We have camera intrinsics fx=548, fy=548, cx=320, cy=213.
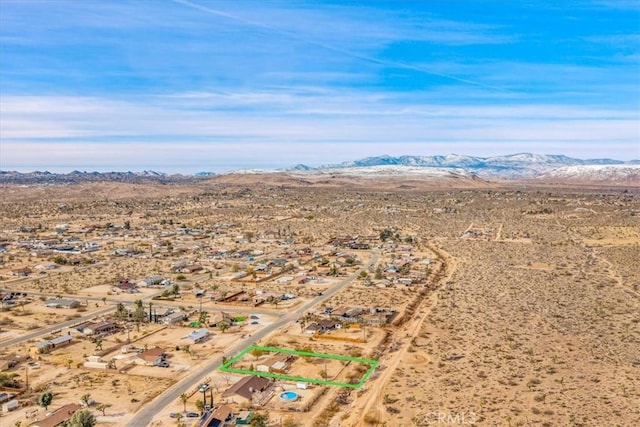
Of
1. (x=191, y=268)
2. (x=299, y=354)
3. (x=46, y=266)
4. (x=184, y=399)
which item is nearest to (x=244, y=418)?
(x=184, y=399)

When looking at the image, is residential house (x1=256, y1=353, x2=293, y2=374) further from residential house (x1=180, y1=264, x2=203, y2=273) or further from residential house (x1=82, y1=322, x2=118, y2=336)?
residential house (x1=180, y1=264, x2=203, y2=273)

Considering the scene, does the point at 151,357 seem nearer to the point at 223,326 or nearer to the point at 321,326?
the point at 223,326

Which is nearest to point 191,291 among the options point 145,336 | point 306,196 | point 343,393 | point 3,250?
point 145,336

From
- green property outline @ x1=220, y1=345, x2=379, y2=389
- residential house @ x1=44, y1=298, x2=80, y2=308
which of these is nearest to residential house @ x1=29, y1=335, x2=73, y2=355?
residential house @ x1=44, y1=298, x2=80, y2=308

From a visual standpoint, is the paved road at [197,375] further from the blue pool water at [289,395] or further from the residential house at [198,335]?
the blue pool water at [289,395]

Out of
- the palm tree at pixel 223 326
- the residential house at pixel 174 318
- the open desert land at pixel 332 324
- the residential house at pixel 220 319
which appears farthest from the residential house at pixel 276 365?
the residential house at pixel 174 318

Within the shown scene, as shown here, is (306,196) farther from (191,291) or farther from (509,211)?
(191,291)
